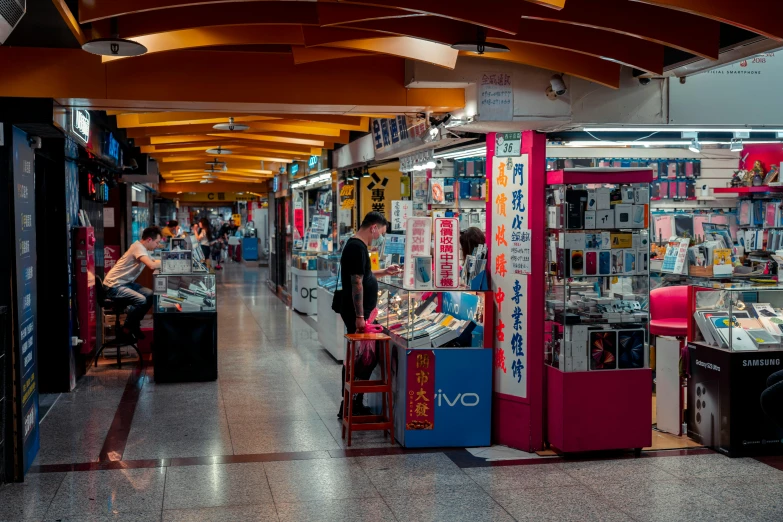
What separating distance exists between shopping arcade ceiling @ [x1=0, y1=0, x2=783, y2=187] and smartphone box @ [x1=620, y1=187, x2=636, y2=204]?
2.49ft

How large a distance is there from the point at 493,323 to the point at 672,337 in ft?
5.00

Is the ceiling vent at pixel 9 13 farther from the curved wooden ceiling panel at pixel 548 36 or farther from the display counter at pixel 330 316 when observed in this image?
the display counter at pixel 330 316

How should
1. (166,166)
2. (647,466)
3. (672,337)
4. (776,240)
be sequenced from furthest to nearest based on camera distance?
(166,166)
(776,240)
(672,337)
(647,466)

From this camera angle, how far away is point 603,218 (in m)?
5.72

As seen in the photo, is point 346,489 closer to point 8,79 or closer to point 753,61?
point 8,79

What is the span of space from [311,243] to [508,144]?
759 cm

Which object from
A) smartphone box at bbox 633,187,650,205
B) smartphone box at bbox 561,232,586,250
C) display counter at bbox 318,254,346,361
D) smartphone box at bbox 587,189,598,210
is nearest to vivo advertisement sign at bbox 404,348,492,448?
smartphone box at bbox 561,232,586,250

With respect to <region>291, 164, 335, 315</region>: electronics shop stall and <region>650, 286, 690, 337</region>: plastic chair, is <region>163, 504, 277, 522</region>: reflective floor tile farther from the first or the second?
<region>291, 164, 335, 315</region>: electronics shop stall

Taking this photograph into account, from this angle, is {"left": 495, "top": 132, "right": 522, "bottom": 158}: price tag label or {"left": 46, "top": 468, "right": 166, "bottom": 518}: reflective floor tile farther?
{"left": 495, "top": 132, "right": 522, "bottom": 158}: price tag label

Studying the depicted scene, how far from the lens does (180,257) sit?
346 inches

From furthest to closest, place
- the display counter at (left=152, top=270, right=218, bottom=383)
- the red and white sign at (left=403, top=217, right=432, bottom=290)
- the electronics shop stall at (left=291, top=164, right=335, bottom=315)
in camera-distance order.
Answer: the electronics shop stall at (left=291, top=164, right=335, bottom=315) → the display counter at (left=152, top=270, right=218, bottom=383) → the red and white sign at (left=403, top=217, right=432, bottom=290)

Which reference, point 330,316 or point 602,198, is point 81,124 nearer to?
point 330,316

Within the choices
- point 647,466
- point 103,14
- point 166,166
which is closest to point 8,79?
point 103,14

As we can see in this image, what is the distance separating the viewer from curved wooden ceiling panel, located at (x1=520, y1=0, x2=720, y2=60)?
4.55 m
